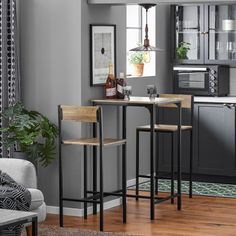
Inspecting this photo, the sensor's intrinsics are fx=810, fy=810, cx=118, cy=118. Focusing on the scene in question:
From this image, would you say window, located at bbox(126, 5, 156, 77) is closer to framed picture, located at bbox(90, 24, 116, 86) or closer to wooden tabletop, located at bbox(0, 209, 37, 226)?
framed picture, located at bbox(90, 24, 116, 86)

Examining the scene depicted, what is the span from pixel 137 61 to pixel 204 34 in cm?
81

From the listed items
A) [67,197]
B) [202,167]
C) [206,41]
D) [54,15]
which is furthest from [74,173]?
[206,41]

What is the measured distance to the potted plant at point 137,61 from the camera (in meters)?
8.82

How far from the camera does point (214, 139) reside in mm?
8703

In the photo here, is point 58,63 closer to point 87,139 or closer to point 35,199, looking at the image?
point 87,139

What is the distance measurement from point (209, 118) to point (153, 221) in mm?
2112

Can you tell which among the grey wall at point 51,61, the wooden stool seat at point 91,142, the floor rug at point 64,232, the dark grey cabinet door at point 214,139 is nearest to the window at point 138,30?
the dark grey cabinet door at point 214,139

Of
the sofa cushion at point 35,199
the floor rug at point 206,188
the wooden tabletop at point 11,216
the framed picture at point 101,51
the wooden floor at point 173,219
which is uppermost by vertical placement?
the framed picture at point 101,51

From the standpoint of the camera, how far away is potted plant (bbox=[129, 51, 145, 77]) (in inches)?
347

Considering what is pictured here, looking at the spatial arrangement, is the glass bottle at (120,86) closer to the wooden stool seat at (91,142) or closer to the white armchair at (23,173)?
the wooden stool seat at (91,142)

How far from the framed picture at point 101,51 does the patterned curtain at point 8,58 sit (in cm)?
67

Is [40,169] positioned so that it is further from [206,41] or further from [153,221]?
[206,41]

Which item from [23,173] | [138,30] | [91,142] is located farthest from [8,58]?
[138,30]

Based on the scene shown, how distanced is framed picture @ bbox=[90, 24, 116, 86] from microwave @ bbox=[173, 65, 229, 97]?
1.80 meters
